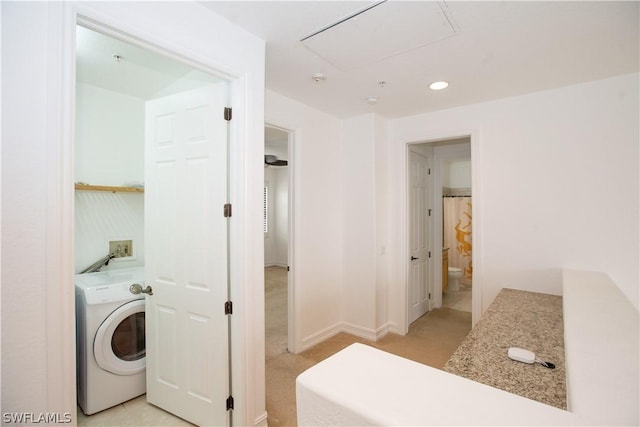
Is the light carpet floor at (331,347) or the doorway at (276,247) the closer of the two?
the light carpet floor at (331,347)

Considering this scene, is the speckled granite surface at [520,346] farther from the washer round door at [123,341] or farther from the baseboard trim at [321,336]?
the washer round door at [123,341]

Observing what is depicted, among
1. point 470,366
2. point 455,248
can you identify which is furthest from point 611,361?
point 455,248

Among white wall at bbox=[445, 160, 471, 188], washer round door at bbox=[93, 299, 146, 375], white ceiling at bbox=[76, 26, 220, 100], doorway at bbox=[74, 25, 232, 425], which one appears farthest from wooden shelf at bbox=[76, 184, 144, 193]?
white wall at bbox=[445, 160, 471, 188]

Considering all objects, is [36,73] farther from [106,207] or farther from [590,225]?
[590,225]

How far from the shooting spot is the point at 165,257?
206cm

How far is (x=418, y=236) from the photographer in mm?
3959

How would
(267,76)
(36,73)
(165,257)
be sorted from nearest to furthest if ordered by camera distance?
1. (36,73)
2. (165,257)
3. (267,76)

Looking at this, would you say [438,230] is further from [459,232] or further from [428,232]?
[459,232]

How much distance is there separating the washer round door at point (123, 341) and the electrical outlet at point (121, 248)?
2.48 feet

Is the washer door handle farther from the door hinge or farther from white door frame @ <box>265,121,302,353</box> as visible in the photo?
white door frame @ <box>265,121,302,353</box>

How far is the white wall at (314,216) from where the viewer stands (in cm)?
305

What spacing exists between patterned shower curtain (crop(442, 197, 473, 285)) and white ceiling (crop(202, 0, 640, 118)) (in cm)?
399

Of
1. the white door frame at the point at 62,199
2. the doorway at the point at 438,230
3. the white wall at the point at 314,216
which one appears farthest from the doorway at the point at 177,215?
the doorway at the point at 438,230

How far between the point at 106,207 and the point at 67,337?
6.49ft
